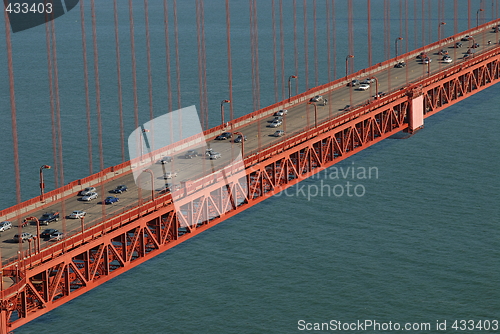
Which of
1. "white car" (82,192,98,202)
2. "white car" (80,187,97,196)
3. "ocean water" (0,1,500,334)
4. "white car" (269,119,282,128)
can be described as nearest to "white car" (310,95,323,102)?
"ocean water" (0,1,500,334)

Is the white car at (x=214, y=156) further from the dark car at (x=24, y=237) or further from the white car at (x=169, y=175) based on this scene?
the dark car at (x=24, y=237)

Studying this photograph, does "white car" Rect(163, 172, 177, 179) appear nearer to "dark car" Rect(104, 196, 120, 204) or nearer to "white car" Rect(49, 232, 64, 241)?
"dark car" Rect(104, 196, 120, 204)

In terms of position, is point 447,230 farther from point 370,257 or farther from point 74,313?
point 74,313

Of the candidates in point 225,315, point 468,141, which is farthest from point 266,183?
point 468,141

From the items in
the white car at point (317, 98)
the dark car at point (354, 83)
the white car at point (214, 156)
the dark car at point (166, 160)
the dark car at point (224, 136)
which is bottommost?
the white car at point (214, 156)

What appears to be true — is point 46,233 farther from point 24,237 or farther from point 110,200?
point 110,200

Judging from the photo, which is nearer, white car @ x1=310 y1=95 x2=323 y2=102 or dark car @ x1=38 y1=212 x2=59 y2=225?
dark car @ x1=38 y1=212 x2=59 y2=225

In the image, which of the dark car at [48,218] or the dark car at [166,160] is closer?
the dark car at [48,218]

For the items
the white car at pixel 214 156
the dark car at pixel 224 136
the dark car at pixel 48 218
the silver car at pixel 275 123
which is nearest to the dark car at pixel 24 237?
the dark car at pixel 48 218

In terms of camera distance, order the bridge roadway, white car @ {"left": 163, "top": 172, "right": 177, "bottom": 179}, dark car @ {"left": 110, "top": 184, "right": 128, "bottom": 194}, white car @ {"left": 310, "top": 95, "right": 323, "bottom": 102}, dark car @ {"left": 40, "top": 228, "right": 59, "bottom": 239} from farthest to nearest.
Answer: white car @ {"left": 310, "top": 95, "right": 323, "bottom": 102}, white car @ {"left": 163, "top": 172, "right": 177, "bottom": 179}, dark car @ {"left": 110, "top": 184, "right": 128, "bottom": 194}, the bridge roadway, dark car @ {"left": 40, "top": 228, "right": 59, "bottom": 239}
